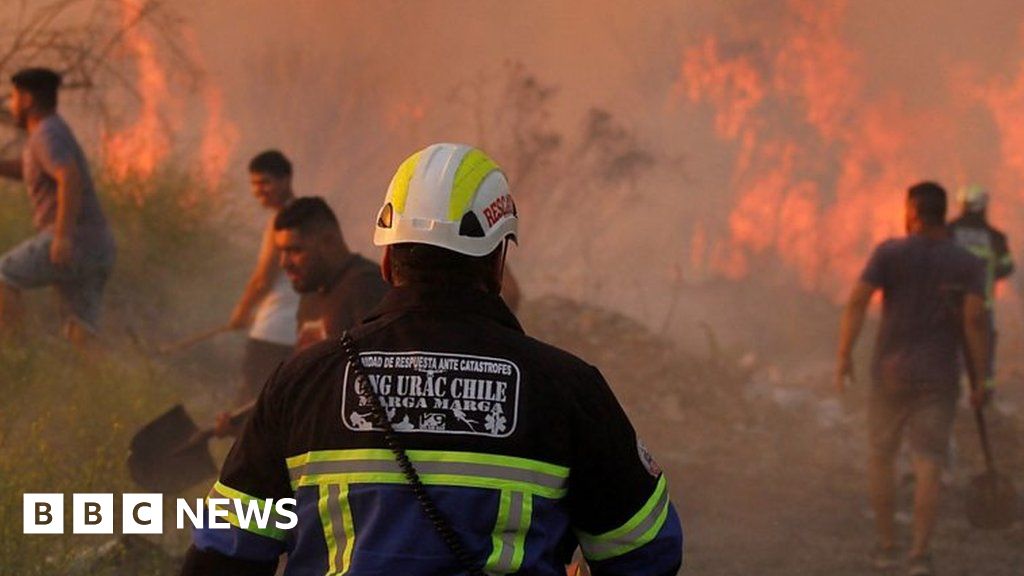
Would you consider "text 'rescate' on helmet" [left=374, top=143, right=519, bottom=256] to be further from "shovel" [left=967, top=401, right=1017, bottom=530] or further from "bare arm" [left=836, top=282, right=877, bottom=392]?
"shovel" [left=967, top=401, right=1017, bottom=530]

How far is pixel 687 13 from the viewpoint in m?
17.7

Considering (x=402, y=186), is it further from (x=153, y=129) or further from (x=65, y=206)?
(x=153, y=129)

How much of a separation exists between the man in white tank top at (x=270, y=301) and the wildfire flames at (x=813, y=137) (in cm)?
1015

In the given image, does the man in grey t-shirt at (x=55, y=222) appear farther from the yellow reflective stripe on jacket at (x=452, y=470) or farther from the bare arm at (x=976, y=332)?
the yellow reflective stripe on jacket at (x=452, y=470)

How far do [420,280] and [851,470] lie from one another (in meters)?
7.55

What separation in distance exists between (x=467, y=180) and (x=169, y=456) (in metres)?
4.04

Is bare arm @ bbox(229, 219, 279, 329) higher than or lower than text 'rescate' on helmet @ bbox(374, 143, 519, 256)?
lower

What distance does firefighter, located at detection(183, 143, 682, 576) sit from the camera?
2.10m

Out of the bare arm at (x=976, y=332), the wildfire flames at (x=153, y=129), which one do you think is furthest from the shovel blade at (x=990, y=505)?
the wildfire flames at (x=153, y=129)

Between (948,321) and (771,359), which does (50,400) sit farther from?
(771,359)

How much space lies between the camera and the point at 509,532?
6.95 ft

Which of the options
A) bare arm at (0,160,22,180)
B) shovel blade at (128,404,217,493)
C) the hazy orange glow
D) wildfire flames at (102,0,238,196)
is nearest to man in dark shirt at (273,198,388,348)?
shovel blade at (128,404,217,493)

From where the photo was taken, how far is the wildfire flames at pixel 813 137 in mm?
16547

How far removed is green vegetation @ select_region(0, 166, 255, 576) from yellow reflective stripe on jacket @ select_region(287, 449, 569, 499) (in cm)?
321
